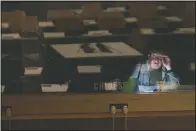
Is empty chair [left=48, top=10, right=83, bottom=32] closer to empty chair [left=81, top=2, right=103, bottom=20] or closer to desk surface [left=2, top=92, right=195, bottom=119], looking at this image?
empty chair [left=81, top=2, right=103, bottom=20]

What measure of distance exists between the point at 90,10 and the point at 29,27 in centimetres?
24

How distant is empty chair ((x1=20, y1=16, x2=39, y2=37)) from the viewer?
5.02 ft

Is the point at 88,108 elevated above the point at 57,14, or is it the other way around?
the point at 57,14

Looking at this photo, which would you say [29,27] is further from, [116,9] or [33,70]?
[116,9]

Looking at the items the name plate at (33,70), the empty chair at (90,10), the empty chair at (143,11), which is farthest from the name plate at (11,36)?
the empty chair at (143,11)

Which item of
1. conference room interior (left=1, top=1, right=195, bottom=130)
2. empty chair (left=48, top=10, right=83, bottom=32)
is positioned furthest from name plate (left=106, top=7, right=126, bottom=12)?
empty chair (left=48, top=10, right=83, bottom=32)

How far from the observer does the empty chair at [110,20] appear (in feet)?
5.10

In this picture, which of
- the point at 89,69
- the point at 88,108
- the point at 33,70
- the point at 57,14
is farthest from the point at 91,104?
the point at 57,14

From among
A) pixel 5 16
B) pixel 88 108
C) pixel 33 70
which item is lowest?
pixel 88 108

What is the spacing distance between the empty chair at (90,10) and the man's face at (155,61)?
28 cm

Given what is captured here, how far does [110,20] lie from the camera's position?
1.56m

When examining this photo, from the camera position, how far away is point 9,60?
1.55 m

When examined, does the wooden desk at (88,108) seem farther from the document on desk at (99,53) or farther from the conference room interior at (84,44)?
the document on desk at (99,53)

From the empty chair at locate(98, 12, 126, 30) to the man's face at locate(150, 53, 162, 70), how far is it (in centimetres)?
17
